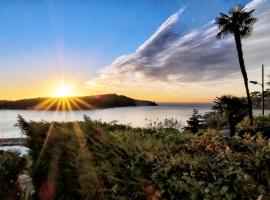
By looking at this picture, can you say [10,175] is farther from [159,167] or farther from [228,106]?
[228,106]

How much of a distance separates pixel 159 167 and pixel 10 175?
1829mm

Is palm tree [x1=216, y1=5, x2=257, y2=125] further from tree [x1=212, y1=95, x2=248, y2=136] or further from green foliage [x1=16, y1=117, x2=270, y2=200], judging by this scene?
green foliage [x1=16, y1=117, x2=270, y2=200]

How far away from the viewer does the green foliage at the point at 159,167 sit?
3049mm

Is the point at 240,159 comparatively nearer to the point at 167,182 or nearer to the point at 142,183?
the point at 167,182

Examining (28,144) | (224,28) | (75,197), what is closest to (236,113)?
(224,28)

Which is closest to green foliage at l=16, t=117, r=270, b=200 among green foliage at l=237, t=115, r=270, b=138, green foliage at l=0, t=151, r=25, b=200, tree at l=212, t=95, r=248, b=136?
green foliage at l=0, t=151, r=25, b=200

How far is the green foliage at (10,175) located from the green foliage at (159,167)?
30 centimetres

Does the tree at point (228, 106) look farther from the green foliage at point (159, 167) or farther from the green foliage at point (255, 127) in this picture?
the green foliage at point (159, 167)

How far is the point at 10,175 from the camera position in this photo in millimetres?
4215

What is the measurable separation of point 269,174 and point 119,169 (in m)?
1.86

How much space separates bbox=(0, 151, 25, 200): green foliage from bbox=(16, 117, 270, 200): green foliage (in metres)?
0.30

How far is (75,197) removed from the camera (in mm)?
5781

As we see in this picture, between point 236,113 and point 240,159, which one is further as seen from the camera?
point 236,113

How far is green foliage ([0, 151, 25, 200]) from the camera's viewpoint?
3543 mm
